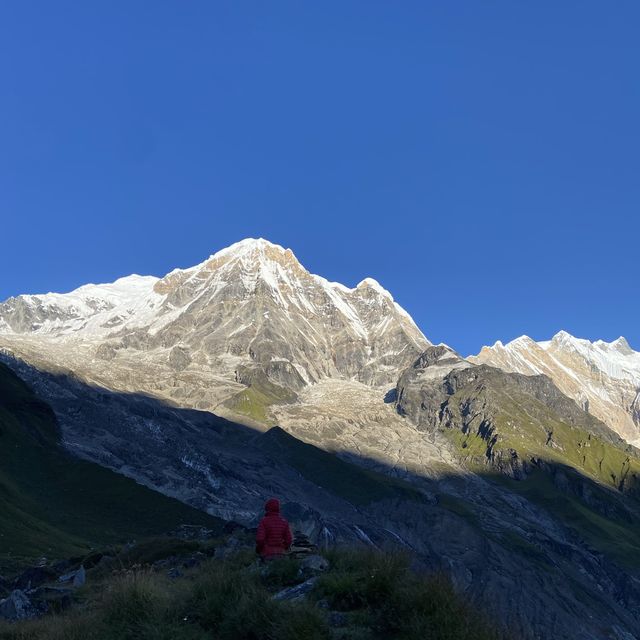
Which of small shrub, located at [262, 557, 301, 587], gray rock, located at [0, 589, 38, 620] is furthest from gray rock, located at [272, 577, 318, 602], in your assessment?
gray rock, located at [0, 589, 38, 620]

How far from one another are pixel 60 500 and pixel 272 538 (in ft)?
406

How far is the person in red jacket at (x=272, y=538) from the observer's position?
19930 millimetres

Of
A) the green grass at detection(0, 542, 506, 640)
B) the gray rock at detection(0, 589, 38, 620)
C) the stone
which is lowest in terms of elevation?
the stone

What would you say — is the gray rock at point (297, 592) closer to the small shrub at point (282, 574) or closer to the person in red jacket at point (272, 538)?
the small shrub at point (282, 574)

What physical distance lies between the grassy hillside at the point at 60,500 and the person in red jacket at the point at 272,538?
74.9m

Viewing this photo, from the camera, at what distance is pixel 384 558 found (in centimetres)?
1573

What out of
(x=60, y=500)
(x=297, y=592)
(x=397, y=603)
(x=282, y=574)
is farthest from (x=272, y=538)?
(x=60, y=500)

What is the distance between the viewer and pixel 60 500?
427 feet

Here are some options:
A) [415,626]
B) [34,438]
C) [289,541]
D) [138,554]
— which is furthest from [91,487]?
[415,626]

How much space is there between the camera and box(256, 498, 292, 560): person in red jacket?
19.9 meters

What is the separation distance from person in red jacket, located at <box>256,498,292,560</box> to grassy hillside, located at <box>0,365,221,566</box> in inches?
2948

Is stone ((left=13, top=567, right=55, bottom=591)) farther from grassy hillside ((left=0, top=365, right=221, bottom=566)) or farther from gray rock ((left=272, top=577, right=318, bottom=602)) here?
grassy hillside ((left=0, top=365, right=221, bottom=566))

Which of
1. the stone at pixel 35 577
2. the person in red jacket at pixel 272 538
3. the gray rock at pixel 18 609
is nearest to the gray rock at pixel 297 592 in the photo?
the person in red jacket at pixel 272 538

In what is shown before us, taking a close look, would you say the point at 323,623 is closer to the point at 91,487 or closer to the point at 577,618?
the point at 91,487
